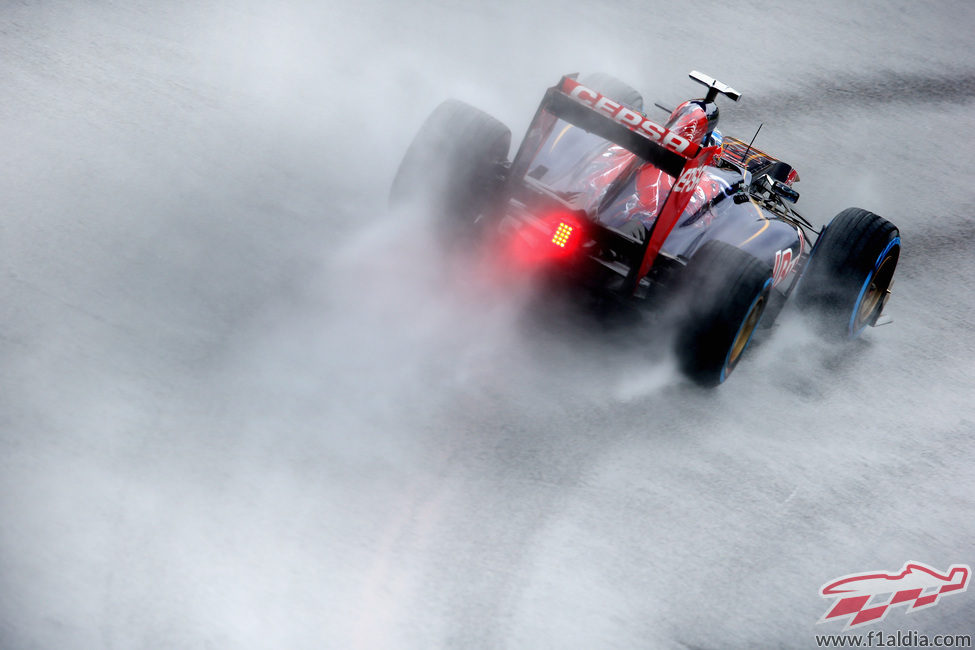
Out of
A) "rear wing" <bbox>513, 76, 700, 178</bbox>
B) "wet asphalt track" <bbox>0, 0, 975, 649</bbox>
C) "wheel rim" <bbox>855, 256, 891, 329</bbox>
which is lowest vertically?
"wet asphalt track" <bbox>0, 0, 975, 649</bbox>

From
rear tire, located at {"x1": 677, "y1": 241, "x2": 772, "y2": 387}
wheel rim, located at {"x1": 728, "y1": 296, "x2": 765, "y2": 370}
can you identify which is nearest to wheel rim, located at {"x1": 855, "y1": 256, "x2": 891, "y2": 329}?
wheel rim, located at {"x1": 728, "y1": 296, "x2": 765, "y2": 370}

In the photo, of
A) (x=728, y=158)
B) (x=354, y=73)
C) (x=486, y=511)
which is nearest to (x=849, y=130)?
(x=728, y=158)

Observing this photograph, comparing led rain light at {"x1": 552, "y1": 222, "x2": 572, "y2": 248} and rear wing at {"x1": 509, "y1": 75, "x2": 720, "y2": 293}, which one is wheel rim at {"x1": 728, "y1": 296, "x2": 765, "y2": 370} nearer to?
rear wing at {"x1": 509, "y1": 75, "x2": 720, "y2": 293}

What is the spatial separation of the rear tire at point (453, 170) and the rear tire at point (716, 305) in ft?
4.53

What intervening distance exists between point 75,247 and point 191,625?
2.70m

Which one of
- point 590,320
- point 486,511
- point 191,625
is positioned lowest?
point 191,625

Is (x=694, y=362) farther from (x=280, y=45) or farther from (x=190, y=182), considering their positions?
(x=280, y=45)

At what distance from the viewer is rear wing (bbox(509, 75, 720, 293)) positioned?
5781mm

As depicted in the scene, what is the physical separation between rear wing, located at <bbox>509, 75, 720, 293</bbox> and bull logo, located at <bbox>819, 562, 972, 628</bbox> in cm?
203

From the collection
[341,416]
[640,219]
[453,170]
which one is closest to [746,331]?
[640,219]

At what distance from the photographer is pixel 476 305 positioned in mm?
6074

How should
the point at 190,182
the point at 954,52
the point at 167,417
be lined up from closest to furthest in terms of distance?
the point at 167,417 → the point at 190,182 → the point at 954,52

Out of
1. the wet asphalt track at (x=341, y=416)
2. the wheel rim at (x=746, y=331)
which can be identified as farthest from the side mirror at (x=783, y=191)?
the wheel rim at (x=746, y=331)

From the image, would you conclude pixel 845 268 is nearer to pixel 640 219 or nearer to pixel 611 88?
pixel 640 219
